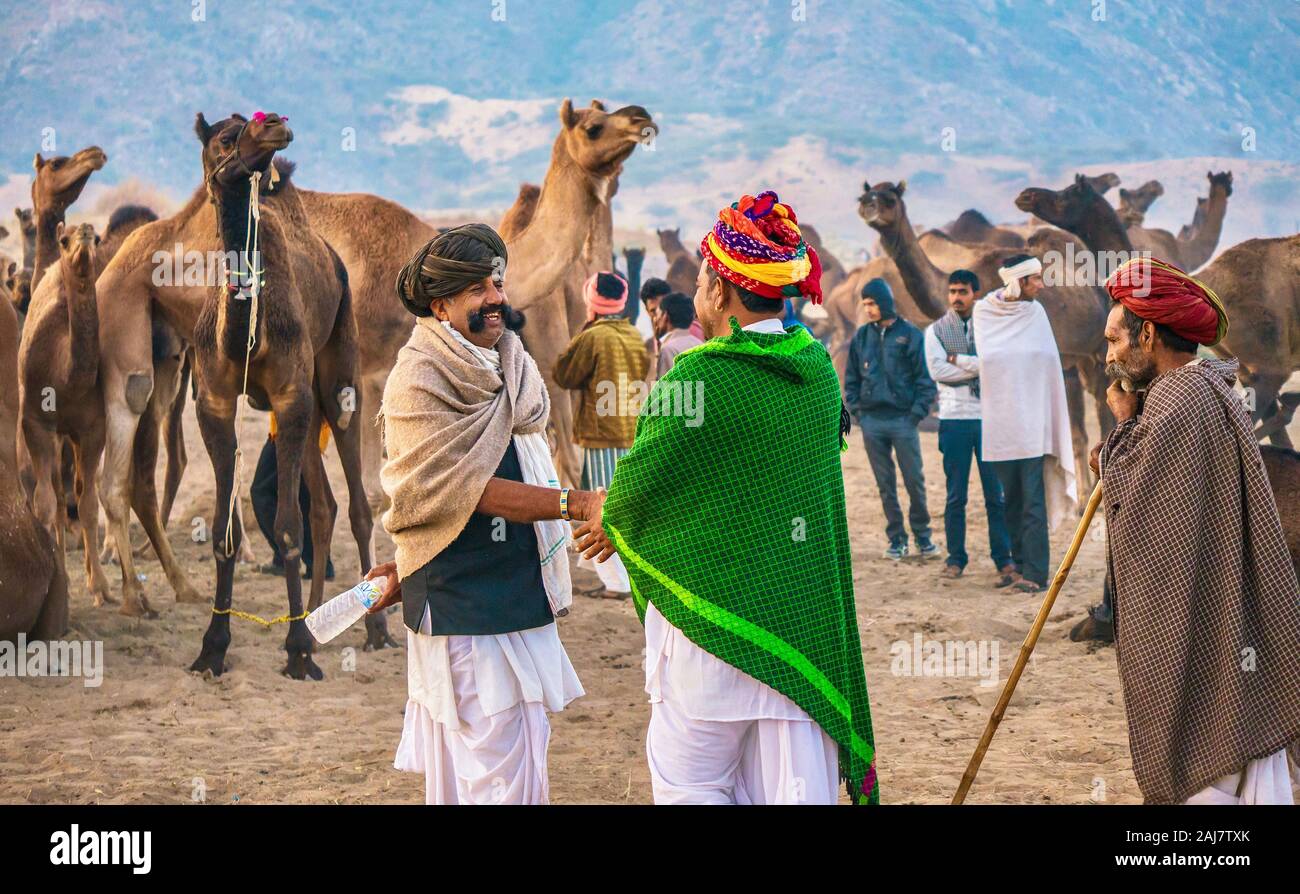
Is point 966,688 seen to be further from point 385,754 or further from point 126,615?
point 126,615

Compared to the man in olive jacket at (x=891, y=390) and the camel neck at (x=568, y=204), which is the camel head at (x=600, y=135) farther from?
the man in olive jacket at (x=891, y=390)

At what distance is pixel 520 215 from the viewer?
12016 millimetres

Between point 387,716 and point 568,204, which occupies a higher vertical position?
point 568,204

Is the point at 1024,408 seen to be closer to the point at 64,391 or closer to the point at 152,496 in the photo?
the point at 152,496

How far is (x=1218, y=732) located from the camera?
3.64 metres

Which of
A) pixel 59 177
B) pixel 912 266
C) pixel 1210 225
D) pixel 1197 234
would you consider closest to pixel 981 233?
pixel 1197 234

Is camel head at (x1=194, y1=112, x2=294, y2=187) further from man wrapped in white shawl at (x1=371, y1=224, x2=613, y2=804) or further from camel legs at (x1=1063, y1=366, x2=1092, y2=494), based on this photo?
camel legs at (x1=1063, y1=366, x2=1092, y2=494)

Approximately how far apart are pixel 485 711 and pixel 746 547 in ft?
2.89

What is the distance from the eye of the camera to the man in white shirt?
31.4 ft

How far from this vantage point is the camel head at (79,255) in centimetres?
784

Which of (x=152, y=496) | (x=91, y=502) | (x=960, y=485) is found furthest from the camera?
(x=960, y=485)

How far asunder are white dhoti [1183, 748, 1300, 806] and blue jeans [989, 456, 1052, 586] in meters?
5.41

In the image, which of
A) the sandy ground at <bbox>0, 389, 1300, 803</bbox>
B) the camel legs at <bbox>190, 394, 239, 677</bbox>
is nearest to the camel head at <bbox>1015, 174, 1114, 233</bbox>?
the sandy ground at <bbox>0, 389, 1300, 803</bbox>

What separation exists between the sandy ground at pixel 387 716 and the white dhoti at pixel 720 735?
2055mm
